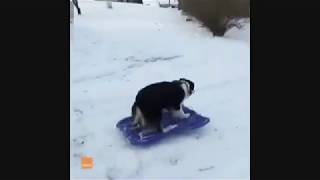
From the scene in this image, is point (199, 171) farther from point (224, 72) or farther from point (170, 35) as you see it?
point (170, 35)

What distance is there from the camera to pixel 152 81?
7.05 metres

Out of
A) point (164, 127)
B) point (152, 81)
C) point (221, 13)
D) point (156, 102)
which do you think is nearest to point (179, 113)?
point (164, 127)

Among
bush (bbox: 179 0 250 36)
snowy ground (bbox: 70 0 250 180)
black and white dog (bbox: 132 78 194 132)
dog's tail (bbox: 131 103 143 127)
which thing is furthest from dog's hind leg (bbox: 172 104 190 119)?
bush (bbox: 179 0 250 36)

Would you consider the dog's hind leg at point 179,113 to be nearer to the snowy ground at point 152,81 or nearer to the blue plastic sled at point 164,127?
the blue plastic sled at point 164,127

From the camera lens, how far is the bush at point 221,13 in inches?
437

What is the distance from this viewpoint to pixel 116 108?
585cm

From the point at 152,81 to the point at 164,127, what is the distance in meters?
2.35

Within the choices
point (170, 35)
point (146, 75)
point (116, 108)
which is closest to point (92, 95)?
point (116, 108)

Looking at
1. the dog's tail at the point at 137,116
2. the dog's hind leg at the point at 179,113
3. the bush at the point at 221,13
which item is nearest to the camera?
the dog's tail at the point at 137,116

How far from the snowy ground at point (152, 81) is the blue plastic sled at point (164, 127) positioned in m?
0.08

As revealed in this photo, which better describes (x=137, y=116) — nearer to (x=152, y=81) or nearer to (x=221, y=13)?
(x=152, y=81)

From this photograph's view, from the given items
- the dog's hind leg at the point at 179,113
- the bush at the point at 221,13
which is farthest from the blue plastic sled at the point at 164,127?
the bush at the point at 221,13
